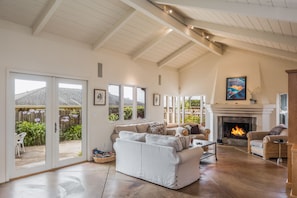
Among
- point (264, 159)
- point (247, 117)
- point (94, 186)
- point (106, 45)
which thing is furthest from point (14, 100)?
point (247, 117)

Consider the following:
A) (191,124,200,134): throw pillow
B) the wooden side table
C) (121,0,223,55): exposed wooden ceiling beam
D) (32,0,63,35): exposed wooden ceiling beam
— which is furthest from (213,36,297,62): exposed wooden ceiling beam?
(32,0,63,35): exposed wooden ceiling beam

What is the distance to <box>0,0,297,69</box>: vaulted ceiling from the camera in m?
3.41

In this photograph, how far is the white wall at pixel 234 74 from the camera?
23.8 ft

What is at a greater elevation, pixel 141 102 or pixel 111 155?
pixel 141 102

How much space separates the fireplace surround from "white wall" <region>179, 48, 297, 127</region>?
0.22 meters

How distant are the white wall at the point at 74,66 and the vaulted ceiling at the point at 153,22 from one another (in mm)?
217

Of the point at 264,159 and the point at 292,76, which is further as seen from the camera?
the point at 264,159

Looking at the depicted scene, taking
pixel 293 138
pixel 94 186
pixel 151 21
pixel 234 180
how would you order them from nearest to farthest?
1. pixel 293 138
2. pixel 94 186
3. pixel 234 180
4. pixel 151 21

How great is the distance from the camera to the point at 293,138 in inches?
143

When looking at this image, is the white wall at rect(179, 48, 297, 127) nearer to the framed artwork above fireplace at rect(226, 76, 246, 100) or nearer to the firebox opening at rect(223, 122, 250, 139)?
the framed artwork above fireplace at rect(226, 76, 246, 100)

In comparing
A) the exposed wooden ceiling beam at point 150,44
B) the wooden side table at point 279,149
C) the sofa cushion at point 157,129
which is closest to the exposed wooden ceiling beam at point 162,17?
the exposed wooden ceiling beam at point 150,44

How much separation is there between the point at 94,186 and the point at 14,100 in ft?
7.78

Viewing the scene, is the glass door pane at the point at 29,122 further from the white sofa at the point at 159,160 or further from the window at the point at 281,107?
the window at the point at 281,107

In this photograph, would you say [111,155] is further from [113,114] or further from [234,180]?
[234,180]
